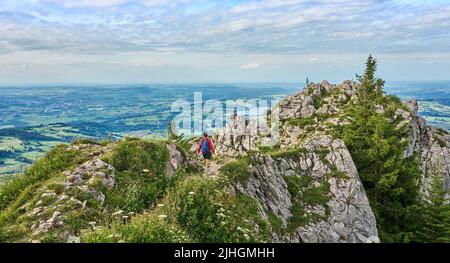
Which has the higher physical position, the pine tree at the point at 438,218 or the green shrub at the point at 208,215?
the green shrub at the point at 208,215

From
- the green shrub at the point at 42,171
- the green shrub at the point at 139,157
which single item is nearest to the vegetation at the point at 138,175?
the green shrub at the point at 139,157

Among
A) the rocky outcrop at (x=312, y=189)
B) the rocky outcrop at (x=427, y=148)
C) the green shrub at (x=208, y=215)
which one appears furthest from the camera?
the rocky outcrop at (x=427, y=148)

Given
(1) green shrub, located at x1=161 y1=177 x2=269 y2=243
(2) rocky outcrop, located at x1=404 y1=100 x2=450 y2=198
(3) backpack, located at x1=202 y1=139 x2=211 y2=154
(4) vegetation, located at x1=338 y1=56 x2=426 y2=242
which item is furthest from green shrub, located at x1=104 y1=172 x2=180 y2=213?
(2) rocky outcrop, located at x1=404 y1=100 x2=450 y2=198

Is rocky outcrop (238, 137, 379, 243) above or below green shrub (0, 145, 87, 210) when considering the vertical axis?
below

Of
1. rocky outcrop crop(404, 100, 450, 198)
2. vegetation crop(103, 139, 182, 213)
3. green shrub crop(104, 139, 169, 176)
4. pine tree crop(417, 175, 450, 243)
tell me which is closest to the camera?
vegetation crop(103, 139, 182, 213)

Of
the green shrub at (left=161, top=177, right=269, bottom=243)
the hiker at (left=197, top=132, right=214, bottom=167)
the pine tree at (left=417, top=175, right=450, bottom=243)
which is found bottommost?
the pine tree at (left=417, top=175, right=450, bottom=243)

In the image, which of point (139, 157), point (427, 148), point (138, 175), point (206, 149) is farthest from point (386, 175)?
point (138, 175)

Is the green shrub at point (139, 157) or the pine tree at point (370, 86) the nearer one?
the green shrub at point (139, 157)

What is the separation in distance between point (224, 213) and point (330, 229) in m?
14.9

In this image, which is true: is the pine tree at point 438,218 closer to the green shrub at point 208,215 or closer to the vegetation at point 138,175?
the green shrub at point 208,215

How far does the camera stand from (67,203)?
39.9ft

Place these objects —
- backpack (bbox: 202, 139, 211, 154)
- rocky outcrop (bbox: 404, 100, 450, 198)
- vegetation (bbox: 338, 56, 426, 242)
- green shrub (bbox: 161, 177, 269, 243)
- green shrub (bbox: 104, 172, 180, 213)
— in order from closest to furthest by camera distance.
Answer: green shrub (bbox: 161, 177, 269, 243) < green shrub (bbox: 104, 172, 180, 213) < backpack (bbox: 202, 139, 211, 154) < vegetation (bbox: 338, 56, 426, 242) < rocky outcrop (bbox: 404, 100, 450, 198)

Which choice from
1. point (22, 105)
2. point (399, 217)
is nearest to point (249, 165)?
point (399, 217)

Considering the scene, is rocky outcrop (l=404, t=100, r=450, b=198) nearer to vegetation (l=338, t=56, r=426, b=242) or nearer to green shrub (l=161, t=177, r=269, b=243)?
vegetation (l=338, t=56, r=426, b=242)
